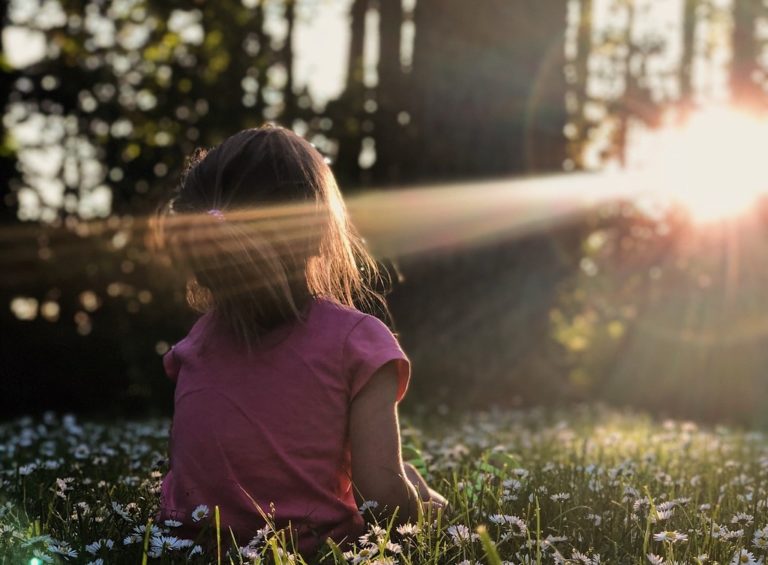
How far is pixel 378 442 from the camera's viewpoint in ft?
8.78

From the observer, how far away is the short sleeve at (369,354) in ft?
8.74

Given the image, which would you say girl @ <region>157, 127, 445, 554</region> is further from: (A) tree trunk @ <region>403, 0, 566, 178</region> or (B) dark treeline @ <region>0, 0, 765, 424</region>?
(A) tree trunk @ <region>403, 0, 566, 178</region>

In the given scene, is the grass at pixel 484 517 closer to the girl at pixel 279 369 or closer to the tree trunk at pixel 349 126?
the girl at pixel 279 369

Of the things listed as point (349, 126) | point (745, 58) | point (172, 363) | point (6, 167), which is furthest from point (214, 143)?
point (745, 58)

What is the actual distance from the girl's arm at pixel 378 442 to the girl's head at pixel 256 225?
1.00 feet

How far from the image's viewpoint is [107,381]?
11.3 meters

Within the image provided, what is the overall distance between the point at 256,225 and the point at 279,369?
1.36 ft

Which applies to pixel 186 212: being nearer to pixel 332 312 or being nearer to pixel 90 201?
pixel 332 312

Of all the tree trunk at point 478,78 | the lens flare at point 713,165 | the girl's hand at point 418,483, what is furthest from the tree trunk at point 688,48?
the girl's hand at point 418,483

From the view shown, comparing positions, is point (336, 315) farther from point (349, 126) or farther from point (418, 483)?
point (349, 126)

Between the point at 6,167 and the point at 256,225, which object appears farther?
the point at 6,167

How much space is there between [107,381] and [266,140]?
9.24 meters

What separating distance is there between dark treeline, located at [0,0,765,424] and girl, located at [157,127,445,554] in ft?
27.2

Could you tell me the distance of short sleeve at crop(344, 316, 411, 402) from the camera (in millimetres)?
2664
